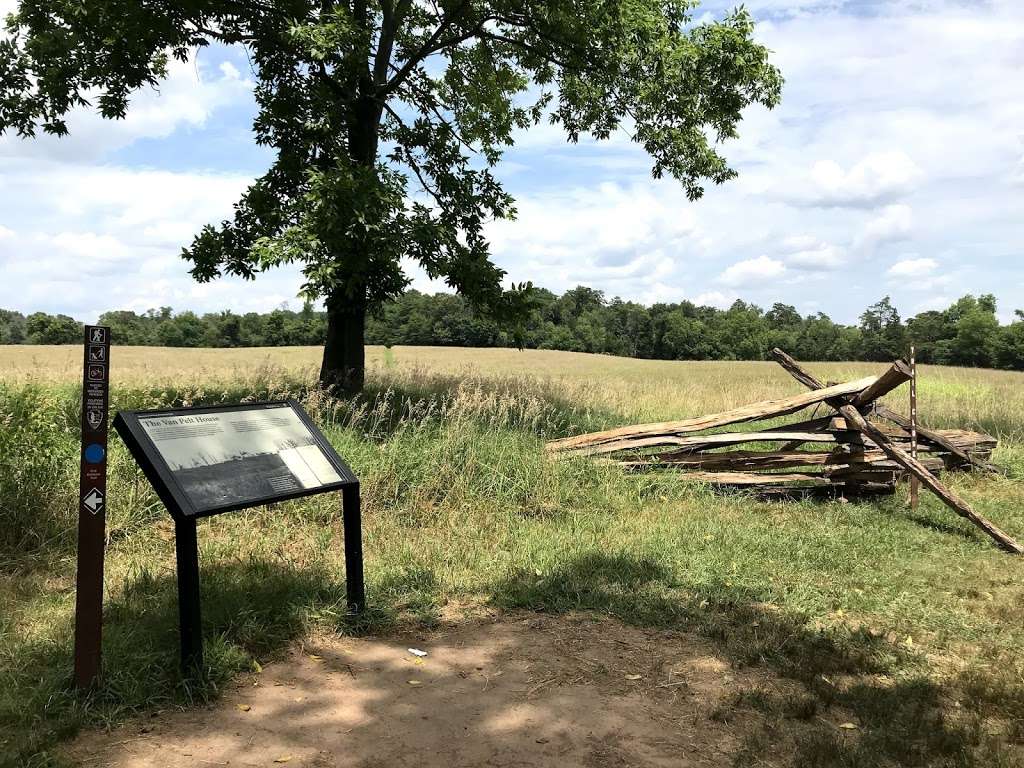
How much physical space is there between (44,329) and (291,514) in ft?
180

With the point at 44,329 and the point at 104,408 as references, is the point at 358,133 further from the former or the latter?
the point at 44,329

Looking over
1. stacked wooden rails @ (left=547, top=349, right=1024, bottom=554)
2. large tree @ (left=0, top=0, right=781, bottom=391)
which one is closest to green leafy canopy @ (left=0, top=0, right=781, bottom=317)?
large tree @ (left=0, top=0, right=781, bottom=391)

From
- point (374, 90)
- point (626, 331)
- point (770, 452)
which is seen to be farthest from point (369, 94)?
point (626, 331)

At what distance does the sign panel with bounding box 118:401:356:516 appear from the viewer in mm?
3555

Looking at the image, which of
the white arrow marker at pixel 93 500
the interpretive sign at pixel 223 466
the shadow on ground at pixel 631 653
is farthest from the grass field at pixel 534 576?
the white arrow marker at pixel 93 500

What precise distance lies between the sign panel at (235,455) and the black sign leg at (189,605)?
207 millimetres

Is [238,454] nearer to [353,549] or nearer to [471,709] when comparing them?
[353,549]

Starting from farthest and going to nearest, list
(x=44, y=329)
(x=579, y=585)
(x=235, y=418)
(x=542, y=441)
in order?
(x=44, y=329) < (x=542, y=441) < (x=579, y=585) < (x=235, y=418)

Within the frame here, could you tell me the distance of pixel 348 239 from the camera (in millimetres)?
9008

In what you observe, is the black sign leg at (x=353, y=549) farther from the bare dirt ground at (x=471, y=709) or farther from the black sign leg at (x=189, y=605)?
the black sign leg at (x=189, y=605)

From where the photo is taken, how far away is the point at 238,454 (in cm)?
397

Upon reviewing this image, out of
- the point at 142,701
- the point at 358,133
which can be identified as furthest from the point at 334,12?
the point at 142,701

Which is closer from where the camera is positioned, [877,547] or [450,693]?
[450,693]

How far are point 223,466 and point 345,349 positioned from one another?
7.91 metres
